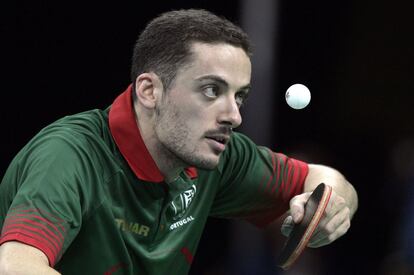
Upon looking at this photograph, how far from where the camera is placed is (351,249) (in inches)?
227

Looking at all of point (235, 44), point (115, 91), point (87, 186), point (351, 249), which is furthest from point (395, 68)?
point (87, 186)

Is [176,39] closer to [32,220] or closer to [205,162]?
[205,162]

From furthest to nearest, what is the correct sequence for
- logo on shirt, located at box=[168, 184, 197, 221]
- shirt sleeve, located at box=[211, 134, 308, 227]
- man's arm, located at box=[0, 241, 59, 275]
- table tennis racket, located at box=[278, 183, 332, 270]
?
shirt sleeve, located at box=[211, 134, 308, 227]
logo on shirt, located at box=[168, 184, 197, 221]
table tennis racket, located at box=[278, 183, 332, 270]
man's arm, located at box=[0, 241, 59, 275]

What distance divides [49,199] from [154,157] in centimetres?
64

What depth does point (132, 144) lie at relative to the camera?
3.17 meters

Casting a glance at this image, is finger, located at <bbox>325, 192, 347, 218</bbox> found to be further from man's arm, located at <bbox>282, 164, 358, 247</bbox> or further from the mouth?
the mouth

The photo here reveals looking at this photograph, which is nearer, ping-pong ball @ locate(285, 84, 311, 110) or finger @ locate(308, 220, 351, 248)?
finger @ locate(308, 220, 351, 248)

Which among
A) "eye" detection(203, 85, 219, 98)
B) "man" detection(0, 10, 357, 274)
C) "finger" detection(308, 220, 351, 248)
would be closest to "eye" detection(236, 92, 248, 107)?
"man" detection(0, 10, 357, 274)

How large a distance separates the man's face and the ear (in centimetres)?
3

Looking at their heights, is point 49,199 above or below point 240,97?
below

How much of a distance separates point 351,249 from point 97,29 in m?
2.05

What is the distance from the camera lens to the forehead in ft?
10.3

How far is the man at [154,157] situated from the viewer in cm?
293

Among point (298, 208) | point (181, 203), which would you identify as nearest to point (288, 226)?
point (298, 208)
